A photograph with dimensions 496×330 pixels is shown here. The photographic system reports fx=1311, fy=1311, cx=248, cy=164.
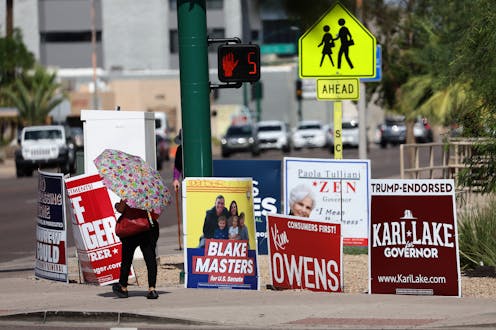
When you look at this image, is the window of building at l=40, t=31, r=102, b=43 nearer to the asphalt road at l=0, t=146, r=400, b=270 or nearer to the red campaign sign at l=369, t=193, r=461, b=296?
the asphalt road at l=0, t=146, r=400, b=270

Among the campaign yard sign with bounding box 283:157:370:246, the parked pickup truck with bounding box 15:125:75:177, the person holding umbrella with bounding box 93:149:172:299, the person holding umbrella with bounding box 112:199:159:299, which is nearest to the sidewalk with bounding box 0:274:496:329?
the person holding umbrella with bounding box 112:199:159:299

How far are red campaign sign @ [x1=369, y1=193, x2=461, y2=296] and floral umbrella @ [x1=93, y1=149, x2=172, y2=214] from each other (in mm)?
2194

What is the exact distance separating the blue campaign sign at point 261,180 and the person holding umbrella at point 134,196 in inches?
160

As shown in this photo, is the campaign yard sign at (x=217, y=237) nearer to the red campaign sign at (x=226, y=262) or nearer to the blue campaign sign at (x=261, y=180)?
the red campaign sign at (x=226, y=262)

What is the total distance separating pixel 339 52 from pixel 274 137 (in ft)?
167

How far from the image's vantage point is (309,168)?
1647 cm

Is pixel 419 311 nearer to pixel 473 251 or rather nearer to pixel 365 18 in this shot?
pixel 473 251

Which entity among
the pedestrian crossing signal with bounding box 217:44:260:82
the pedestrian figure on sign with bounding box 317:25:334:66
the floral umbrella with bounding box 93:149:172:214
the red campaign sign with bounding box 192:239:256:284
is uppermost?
the pedestrian figure on sign with bounding box 317:25:334:66

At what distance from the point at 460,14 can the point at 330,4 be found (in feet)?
Result: 35.1

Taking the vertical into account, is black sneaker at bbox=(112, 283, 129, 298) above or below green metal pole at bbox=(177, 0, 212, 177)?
below

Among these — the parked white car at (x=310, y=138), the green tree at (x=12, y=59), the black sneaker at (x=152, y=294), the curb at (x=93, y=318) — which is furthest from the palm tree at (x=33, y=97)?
the curb at (x=93, y=318)

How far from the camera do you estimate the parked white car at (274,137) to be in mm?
67062

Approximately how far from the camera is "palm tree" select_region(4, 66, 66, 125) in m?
67.4

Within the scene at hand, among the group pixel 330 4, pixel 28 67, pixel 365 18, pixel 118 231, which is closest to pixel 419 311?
pixel 118 231
